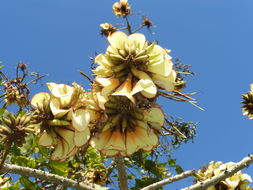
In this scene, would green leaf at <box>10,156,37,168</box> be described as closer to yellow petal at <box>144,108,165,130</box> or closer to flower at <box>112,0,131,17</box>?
yellow petal at <box>144,108,165,130</box>

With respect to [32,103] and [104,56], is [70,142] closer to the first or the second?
[32,103]

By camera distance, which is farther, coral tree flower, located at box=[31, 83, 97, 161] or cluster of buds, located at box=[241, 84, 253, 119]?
cluster of buds, located at box=[241, 84, 253, 119]

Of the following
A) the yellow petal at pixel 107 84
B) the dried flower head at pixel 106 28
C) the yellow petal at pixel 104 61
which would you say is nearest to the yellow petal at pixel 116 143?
the yellow petal at pixel 107 84

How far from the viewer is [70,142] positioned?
1.58 metres

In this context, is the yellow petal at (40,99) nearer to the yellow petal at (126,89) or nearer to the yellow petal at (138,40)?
the yellow petal at (126,89)

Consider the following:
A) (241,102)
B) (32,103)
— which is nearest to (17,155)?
(32,103)

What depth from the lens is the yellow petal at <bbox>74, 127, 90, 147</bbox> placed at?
1523 mm

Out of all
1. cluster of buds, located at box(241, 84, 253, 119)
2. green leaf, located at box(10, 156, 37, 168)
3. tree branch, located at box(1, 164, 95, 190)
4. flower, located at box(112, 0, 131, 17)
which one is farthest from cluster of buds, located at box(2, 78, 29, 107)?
flower, located at box(112, 0, 131, 17)

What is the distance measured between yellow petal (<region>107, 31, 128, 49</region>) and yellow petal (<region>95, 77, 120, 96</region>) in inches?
10.3

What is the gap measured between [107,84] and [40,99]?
39 centimetres

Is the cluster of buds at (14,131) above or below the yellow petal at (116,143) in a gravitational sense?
below

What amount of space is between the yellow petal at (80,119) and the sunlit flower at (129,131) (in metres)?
0.13

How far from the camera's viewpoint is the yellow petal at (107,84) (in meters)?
1.52

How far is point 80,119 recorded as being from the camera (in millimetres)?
1515
